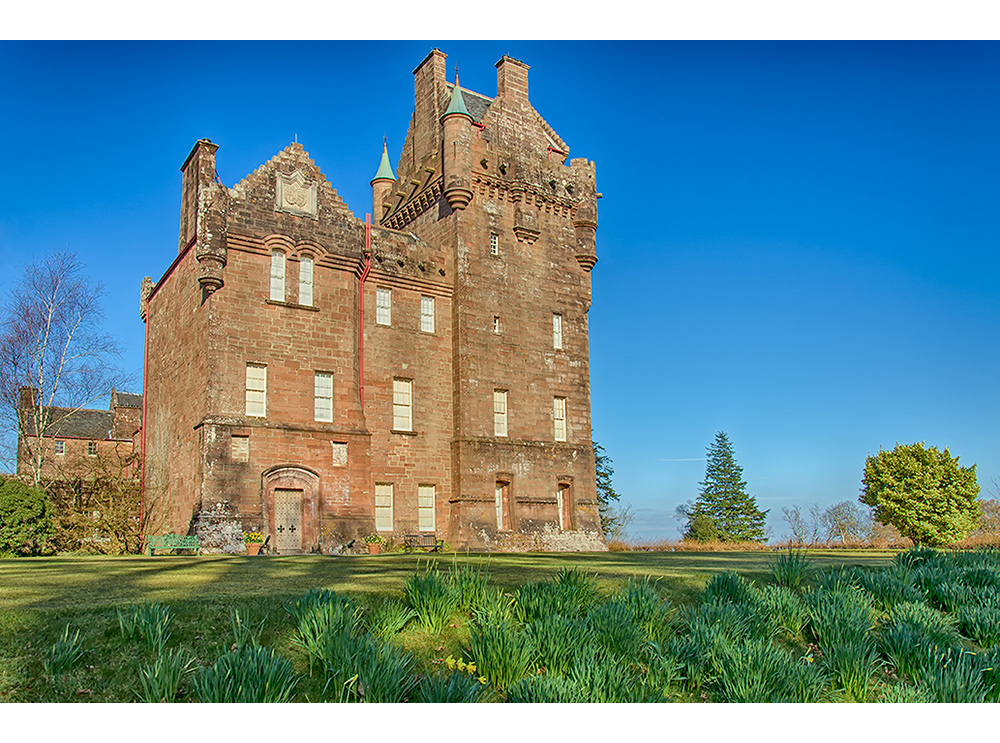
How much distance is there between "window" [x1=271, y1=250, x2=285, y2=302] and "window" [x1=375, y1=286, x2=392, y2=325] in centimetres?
339

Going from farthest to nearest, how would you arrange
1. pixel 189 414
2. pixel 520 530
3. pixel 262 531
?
pixel 520 530 < pixel 189 414 < pixel 262 531

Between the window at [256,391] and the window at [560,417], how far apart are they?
10594 mm

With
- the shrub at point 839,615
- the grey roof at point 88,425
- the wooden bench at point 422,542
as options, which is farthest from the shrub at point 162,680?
the grey roof at point 88,425

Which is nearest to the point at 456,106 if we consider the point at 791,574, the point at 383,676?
the point at 791,574

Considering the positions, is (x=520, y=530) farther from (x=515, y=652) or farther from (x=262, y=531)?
(x=515, y=652)

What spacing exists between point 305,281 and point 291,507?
702 centimetres

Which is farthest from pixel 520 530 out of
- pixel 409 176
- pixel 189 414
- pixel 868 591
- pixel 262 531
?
pixel 868 591

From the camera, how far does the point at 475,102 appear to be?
32719mm

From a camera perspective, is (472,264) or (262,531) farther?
(472,264)

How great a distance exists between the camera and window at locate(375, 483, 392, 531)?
26.6m

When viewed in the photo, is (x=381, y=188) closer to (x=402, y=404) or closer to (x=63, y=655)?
(x=402, y=404)

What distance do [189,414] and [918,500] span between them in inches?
1102

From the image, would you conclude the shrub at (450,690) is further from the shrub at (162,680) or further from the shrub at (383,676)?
the shrub at (162,680)

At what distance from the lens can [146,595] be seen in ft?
32.0
